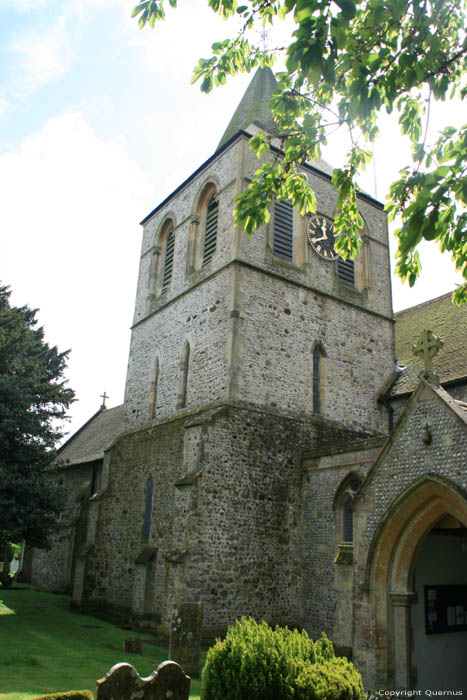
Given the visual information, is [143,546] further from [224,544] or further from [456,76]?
[456,76]

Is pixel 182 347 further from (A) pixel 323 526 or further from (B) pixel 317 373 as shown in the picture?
(A) pixel 323 526

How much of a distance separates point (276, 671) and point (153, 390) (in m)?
14.5

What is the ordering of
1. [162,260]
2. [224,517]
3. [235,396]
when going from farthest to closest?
[162,260] → [235,396] → [224,517]

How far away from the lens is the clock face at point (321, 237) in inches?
779

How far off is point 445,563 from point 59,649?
878 centimetres

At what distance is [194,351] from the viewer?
59.0 ft

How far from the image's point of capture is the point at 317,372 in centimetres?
1834

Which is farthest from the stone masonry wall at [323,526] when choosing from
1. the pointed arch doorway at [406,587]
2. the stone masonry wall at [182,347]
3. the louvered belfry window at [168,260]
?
the louvered belfry window at [168,260]

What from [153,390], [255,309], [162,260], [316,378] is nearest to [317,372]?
[316,378]

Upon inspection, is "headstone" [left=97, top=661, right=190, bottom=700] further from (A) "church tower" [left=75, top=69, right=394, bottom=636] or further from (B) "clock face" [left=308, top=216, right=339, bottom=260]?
(B) "clock face" [left=308, top=216, right=339, bottom=260]

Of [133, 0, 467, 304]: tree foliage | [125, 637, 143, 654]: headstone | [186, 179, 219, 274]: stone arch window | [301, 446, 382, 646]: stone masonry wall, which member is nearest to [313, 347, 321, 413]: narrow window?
[301, 446, 382, 646]: stone masonry wall

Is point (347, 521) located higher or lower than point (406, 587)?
higher

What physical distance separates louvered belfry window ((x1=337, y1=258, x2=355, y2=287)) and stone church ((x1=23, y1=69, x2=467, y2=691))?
0.08 meters

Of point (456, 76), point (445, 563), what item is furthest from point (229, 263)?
point (456, 76)
